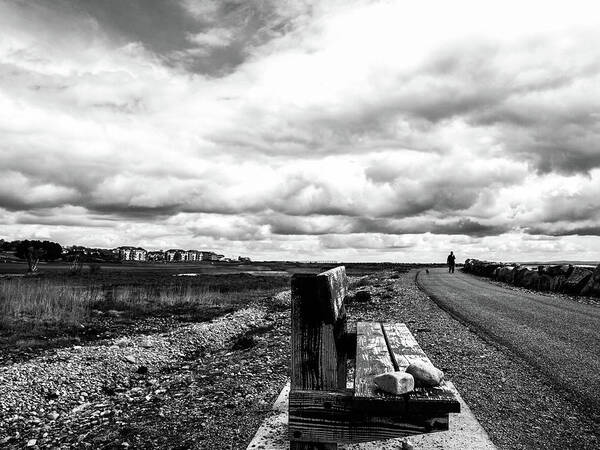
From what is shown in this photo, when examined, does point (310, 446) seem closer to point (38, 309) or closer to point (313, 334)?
point (313, 334)

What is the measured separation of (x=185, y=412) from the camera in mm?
5508

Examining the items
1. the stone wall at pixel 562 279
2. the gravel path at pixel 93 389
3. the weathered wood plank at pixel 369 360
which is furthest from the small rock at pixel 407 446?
the stone wall at pixel 562 279

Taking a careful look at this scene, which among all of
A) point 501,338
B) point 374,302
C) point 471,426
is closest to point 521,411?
point 471,426

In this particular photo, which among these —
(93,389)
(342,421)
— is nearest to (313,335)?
(342,421)

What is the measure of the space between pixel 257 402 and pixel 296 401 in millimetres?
3332

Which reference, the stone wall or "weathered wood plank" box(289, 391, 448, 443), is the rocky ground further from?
the stone wall

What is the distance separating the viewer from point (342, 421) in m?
2.43

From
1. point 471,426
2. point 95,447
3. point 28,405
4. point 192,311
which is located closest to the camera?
point 471,426

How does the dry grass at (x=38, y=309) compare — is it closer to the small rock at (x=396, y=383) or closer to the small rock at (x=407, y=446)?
the small rock at (x=407, y=446)

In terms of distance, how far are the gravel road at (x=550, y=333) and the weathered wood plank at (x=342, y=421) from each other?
3.67 meters

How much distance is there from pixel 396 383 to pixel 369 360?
0.65 meters

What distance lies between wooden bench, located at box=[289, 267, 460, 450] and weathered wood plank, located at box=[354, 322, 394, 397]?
1 centimetres

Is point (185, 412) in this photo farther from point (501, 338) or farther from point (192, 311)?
point (192, 311)

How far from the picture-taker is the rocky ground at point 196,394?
4.61 metres
